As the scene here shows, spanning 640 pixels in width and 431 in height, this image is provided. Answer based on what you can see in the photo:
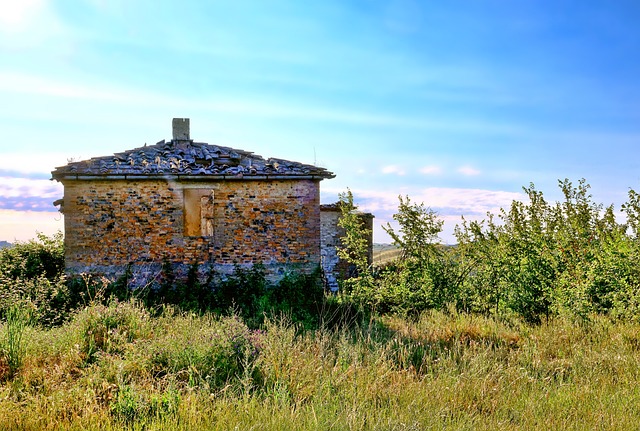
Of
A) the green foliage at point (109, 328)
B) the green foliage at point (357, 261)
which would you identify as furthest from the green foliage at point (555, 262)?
the green foliage at point (109, 328)

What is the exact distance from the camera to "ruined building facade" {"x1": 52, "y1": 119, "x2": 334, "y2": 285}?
1344 centimetres

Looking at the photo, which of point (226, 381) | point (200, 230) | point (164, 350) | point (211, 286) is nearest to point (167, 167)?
point (200, 230)

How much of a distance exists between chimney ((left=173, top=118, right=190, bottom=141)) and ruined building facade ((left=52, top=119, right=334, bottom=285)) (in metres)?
Answer: 1.54

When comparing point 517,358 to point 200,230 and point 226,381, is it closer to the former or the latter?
point 226,381

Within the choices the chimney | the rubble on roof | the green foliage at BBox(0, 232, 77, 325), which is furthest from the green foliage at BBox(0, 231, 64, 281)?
the chimney

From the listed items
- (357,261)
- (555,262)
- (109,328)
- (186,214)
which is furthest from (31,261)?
(555,262)

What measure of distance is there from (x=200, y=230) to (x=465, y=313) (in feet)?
24.9

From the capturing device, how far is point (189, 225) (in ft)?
45.0

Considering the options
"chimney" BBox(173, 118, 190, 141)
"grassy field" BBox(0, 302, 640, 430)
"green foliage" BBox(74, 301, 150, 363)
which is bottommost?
"grassy field" BBox(0, 302, 640, 430)

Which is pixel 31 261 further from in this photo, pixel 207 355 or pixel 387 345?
pixel 387 345

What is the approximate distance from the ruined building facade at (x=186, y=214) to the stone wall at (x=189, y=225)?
0.03 metres

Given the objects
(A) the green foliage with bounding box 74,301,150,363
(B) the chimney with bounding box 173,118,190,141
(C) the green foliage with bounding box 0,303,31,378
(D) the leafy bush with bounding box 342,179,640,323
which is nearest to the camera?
(C) the green foliage with bounding box 0,303,31,378

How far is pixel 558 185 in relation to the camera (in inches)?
476

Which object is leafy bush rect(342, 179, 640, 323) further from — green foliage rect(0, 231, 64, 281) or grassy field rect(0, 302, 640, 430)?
green foliage rect(0, 231, 64, 281)
